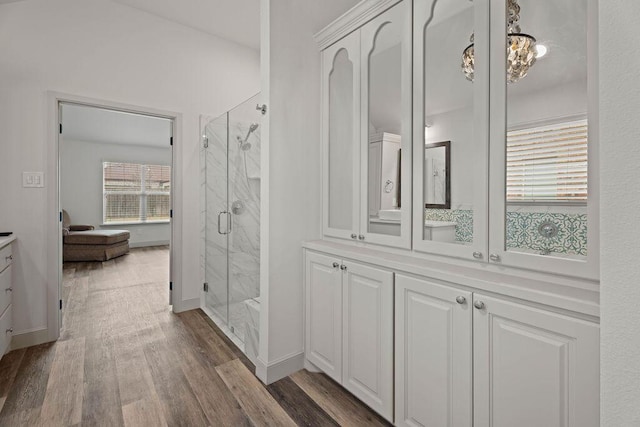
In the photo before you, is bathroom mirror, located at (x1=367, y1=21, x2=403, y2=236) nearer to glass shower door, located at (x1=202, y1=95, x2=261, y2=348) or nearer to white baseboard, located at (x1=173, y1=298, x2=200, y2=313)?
glass shower door, located at (x1=202, y1=95, x2=261, y2=348)

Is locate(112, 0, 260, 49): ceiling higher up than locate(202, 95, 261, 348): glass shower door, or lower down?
higher up

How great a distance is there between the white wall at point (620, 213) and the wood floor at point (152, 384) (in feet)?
4.22

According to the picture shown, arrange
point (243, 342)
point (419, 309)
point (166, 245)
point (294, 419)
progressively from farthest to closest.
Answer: point (166, 245), point (243, 342), point (294, 419), point (419, 309)

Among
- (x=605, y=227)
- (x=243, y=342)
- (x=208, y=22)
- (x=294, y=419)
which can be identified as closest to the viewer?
(x=605, y=227)

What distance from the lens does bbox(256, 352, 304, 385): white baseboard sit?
2.00 m

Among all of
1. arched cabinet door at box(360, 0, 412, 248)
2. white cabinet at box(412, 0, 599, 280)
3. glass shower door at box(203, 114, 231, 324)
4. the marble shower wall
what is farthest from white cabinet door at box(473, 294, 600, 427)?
glass shower door at box(203, 114, 231, 324)

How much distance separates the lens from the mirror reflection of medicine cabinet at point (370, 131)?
1610 millimetres

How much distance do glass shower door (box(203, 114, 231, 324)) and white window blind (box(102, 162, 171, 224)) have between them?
556 cm

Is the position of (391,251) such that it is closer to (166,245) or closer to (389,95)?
(389,95)

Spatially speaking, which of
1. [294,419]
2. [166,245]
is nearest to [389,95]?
[294,419]

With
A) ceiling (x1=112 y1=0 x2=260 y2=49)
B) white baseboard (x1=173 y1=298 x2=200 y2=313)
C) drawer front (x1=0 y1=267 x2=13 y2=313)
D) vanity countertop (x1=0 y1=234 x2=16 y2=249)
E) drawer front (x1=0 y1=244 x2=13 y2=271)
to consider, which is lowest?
white baseboard (x1=173 y1=298 x2=200 y2=313)

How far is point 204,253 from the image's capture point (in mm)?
3369

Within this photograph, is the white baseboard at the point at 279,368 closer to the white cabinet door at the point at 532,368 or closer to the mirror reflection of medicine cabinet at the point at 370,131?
the mirror reflection of medicine cabinet at the point at 370,131

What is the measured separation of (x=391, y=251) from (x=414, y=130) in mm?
633
